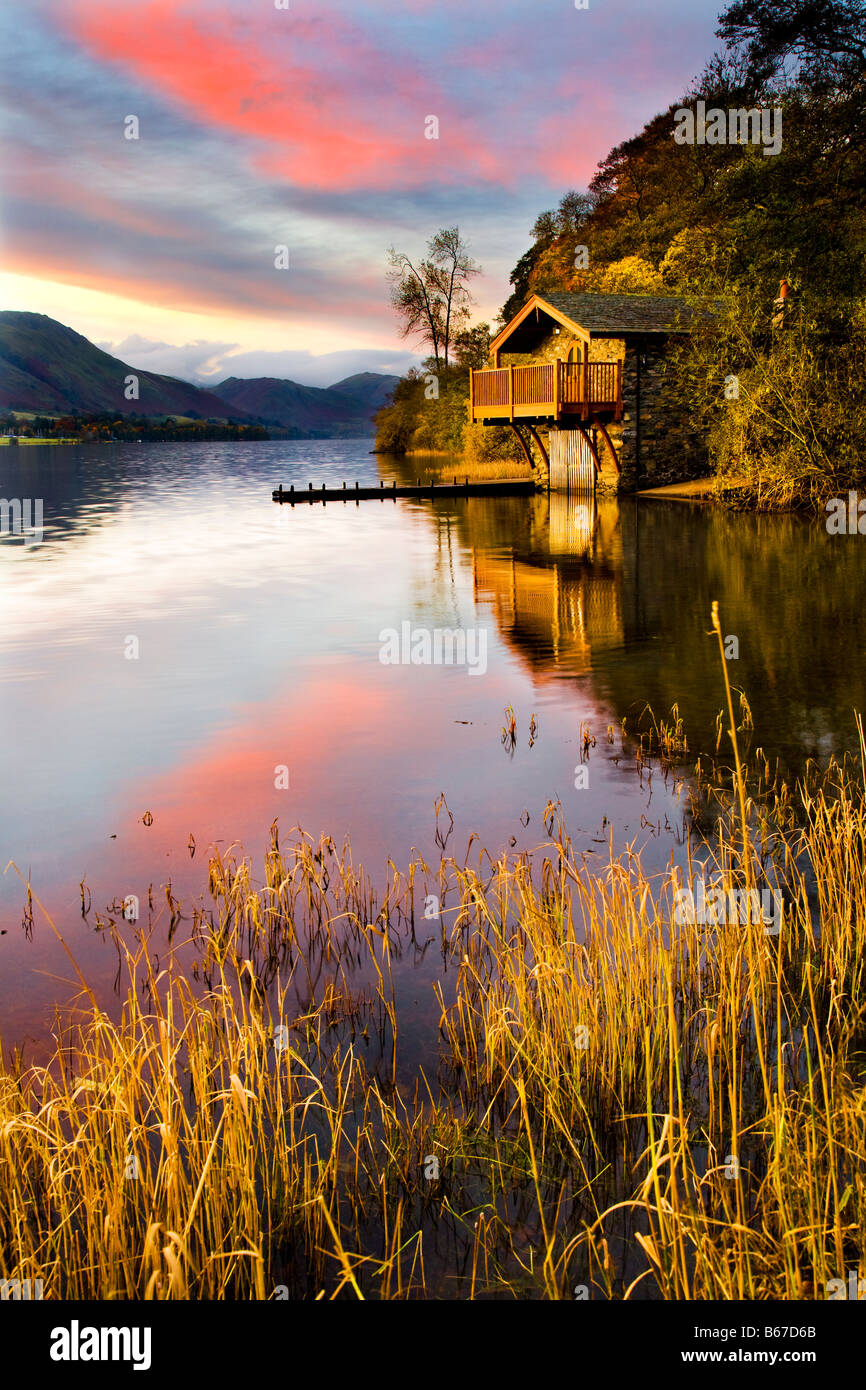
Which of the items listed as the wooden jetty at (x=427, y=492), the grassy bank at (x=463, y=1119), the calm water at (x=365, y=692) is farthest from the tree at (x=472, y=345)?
the grassy bank at (x=463, y=1119)

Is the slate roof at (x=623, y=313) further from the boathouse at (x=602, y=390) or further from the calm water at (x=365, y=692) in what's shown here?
the calm water at (x=365, y=692)

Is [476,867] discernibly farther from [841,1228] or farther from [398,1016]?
[841,1228]

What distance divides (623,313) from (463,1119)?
36.3m

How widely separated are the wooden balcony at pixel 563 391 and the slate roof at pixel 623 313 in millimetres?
1332

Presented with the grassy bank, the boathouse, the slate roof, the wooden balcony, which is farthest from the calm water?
the slate roof

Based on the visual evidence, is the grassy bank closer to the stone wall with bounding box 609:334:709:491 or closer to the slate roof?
the slate roof

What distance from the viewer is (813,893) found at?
7.06 meters

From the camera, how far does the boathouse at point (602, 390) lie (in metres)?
36.4

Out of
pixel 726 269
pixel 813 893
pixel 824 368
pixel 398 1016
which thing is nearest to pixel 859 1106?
pixel 398 1016

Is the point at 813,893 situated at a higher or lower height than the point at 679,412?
lower

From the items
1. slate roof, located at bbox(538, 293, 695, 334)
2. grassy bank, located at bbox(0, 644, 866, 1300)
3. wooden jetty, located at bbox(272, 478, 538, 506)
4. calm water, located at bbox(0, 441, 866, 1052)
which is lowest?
grassy bank, located at bbox(0, 644, 866, 1300)

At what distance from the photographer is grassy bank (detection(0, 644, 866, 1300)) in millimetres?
3760

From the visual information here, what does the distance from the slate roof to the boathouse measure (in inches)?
1.3

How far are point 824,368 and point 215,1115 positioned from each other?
1224 inches
